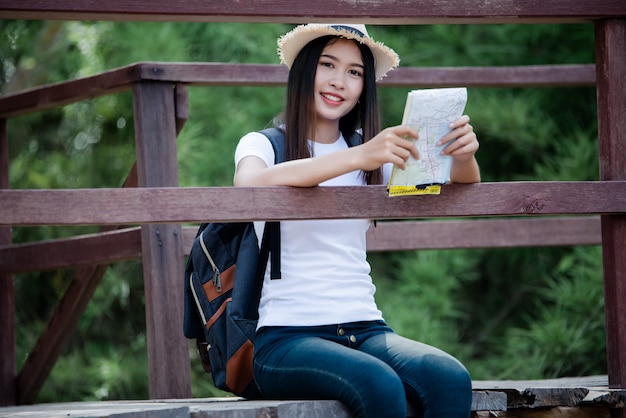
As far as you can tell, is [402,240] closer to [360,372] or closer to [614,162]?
[614,162]

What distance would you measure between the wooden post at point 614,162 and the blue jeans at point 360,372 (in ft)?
1.79

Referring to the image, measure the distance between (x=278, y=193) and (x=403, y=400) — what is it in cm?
55

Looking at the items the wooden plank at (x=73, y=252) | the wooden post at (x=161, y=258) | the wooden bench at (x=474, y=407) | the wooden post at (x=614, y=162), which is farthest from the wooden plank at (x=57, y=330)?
the wooden post at (x=614, y=162)

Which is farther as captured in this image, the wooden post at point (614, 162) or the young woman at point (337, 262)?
the wooden post at point (614, 162)

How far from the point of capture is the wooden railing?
90.7 inches

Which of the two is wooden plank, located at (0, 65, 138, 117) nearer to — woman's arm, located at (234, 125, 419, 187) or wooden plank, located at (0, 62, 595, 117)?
wooden plank, located at (0, 62, 595, 117)

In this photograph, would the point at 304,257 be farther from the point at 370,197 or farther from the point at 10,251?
the point at 10,251

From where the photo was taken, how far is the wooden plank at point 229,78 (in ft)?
11.1

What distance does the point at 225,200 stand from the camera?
2.32 meters

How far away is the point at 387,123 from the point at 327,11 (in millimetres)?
3029

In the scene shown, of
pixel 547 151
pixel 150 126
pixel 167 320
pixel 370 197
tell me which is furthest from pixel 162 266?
pixel 547 151

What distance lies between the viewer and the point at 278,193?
7.73 feet

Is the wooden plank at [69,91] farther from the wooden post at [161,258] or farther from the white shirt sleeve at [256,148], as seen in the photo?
the white shirt sleeve at [256,148]

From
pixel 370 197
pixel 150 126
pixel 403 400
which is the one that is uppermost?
pixel 150 126
